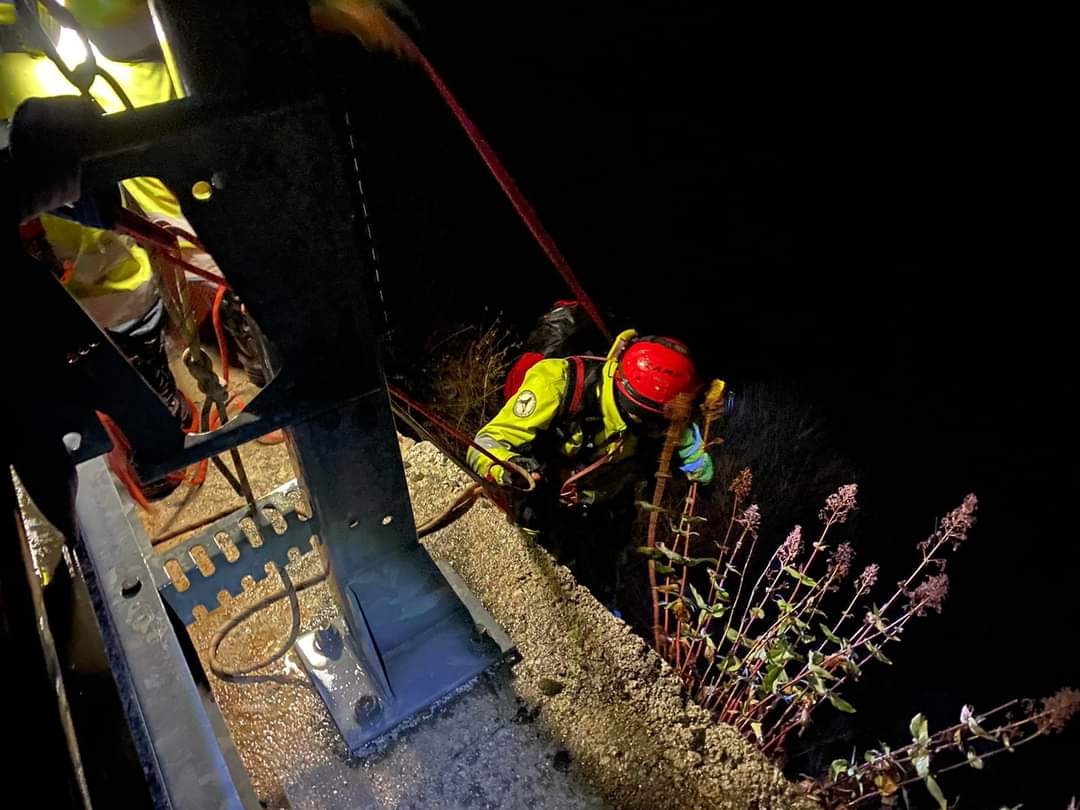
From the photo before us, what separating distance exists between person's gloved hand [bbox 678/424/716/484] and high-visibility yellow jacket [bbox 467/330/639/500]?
0.39 m

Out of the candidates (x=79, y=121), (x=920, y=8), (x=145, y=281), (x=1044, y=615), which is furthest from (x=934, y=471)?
(x=79, y=121)

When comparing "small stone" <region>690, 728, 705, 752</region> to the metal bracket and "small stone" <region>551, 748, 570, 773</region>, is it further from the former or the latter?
the metal bracket

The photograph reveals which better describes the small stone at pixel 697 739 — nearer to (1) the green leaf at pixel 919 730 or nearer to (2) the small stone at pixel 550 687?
(2) the small stone at pixel 550 687

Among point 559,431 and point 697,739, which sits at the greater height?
point 697,739

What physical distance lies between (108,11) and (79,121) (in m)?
3.70

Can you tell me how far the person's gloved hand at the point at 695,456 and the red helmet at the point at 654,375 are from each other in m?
0.46

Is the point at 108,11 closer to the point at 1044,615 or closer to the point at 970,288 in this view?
the point at 970,288

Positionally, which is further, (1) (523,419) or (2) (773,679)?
(1) (523,419)

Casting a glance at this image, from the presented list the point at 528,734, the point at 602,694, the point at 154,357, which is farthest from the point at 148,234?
the point at 154,357

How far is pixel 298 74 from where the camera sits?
1078 millimetres

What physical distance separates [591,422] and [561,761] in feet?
12.2

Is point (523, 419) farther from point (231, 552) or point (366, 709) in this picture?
point (231, 552)

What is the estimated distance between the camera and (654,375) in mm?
4961

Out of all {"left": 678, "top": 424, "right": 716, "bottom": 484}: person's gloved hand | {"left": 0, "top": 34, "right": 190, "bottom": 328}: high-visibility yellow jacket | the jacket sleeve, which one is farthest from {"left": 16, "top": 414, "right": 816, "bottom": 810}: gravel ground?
{"left": 678, "top": 424, "right": 716, "bottom": 484}: person's gloved hand
